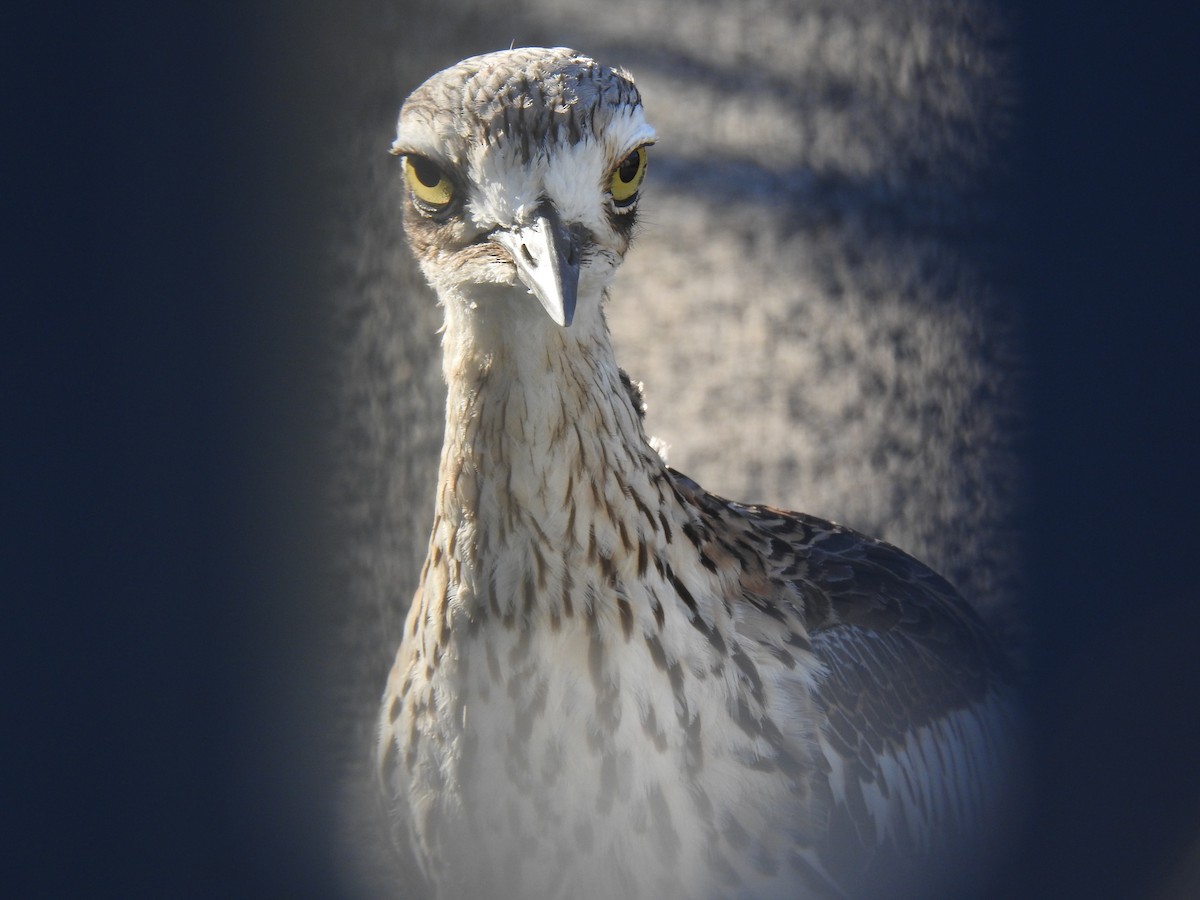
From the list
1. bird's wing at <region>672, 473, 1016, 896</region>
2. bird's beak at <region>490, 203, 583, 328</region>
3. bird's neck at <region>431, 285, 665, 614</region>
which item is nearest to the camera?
bird's beak at <region>490, 203, 583, 328</region>

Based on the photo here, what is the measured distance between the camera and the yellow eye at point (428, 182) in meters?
0.79

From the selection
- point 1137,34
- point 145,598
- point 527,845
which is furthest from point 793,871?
point 1137,34

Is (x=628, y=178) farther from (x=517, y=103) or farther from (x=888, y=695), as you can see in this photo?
(x=888, y=695)

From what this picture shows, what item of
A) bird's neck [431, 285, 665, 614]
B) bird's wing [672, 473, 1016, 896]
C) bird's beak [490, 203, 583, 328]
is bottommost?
bird's wing [672, 473, 1016, 896]

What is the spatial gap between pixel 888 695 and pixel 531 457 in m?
0.42

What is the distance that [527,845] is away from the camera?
2.80ft

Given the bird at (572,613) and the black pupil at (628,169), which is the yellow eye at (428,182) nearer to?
the bird at (572,613)

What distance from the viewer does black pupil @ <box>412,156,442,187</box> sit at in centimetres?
79

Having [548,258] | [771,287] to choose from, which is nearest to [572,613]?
[548,258]

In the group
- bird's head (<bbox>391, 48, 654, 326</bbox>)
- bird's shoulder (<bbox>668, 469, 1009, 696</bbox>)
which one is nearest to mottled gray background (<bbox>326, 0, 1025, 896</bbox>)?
bird's shoulder (<bbox>668, 469, 1009, 696</bbox>)

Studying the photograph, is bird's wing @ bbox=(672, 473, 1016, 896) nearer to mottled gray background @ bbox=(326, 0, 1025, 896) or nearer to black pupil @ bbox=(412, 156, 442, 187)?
mottled gray background @ bbox=(326, 0, 1025, 896)

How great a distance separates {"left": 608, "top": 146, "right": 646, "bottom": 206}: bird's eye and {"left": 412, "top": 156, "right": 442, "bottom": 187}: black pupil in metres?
0.12

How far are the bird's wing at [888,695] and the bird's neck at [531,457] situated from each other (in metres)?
0.15

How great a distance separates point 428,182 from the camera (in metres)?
0.80
